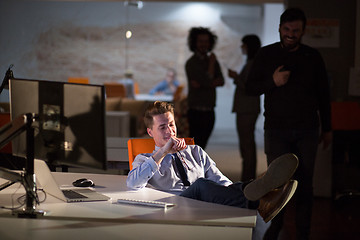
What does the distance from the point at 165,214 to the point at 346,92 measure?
4.60m

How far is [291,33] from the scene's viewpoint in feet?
13.4

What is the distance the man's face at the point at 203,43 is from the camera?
6.49 meters

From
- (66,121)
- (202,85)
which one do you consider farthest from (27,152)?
(202,85)

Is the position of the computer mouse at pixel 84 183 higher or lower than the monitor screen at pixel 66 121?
lower

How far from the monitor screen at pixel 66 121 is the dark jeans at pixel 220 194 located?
24.0 inches

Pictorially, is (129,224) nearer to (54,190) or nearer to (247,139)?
(54,190)

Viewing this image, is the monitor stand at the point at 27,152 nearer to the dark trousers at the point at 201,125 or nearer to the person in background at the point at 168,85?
the dark trousers at the point at 201,125

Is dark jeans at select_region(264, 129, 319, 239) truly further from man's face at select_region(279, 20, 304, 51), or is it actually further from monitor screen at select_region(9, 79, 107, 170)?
monitor screen at select_region(9, 79, 107, 170)

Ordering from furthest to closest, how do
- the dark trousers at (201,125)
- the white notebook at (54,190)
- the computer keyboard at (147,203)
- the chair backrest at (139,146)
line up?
the dark trousers at (201,125) → the chair backrest at (139,146) → the white notebook at (54,190) → the computer keyboard at (147,203)

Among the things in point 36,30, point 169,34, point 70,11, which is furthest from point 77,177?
point 169,34

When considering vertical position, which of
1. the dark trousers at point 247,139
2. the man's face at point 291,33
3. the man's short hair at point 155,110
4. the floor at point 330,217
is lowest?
the floor at point 330,217

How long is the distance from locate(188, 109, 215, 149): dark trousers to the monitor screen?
3.69 m

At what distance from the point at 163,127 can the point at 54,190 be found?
0.77m

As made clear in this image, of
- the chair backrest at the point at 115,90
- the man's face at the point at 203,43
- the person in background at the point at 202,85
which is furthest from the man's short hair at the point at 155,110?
the chair backrest at the point at 115,90
